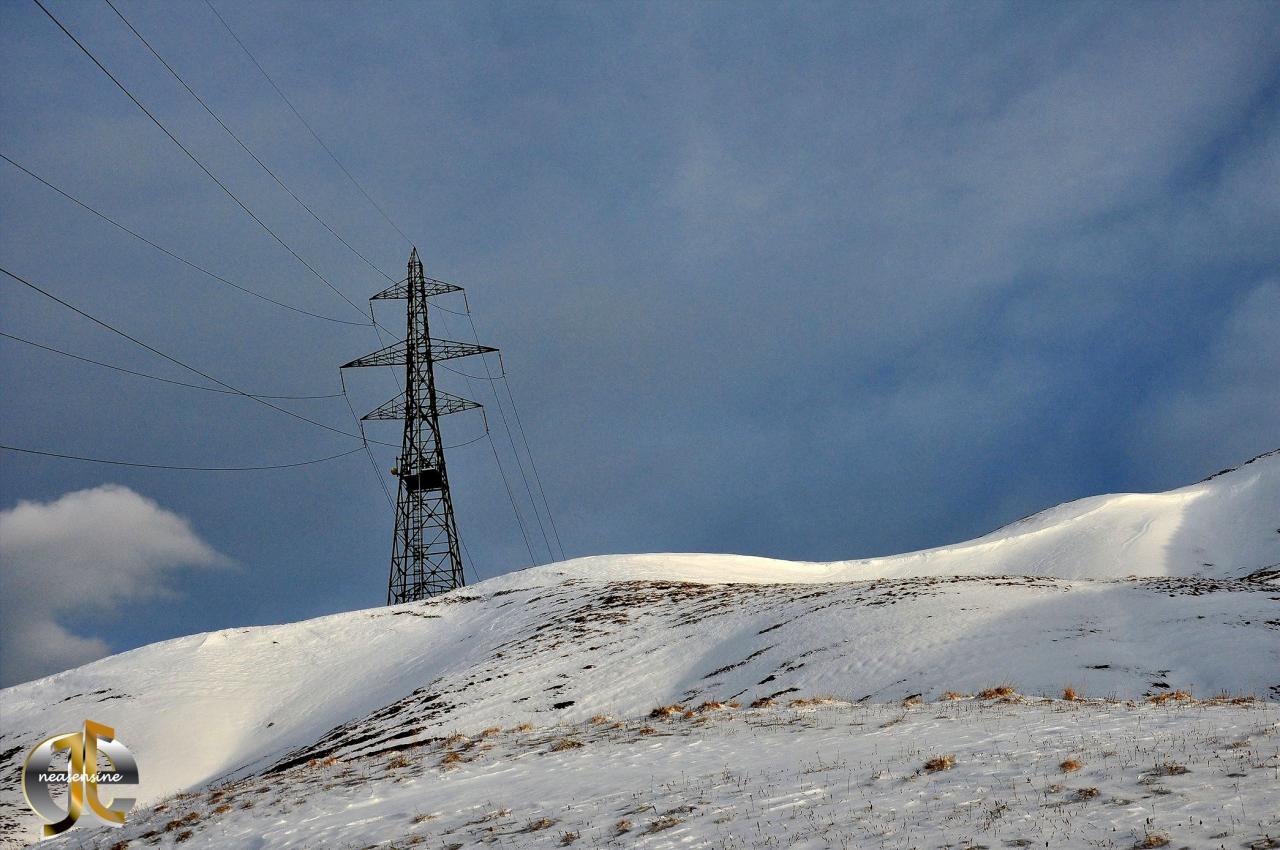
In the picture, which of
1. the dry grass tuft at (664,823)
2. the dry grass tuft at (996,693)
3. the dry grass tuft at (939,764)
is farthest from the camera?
the dry grass tuft at (996,693)

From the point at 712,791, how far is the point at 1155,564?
43251 mm

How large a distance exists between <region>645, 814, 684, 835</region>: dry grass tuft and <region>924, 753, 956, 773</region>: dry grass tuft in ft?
11.6

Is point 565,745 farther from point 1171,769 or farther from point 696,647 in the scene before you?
point 696,647

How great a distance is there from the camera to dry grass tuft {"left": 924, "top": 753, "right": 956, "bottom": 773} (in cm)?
1227

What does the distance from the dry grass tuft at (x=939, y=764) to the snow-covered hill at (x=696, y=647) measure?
15.2ft

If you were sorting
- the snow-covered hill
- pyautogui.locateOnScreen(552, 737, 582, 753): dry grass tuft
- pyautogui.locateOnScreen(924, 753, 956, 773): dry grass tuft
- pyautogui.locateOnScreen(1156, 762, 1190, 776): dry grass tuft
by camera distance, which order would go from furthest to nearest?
the snow-covered hill < pyautogui.locateOnScreen(552, 737, 582, 753): dry grass tuft < pyautogui.locateOnScreen(924, 753, 956, 773): dry grass tuft < pyautogui.locateOnScreen(1156, 762, 1190, 776): dry grass tuft

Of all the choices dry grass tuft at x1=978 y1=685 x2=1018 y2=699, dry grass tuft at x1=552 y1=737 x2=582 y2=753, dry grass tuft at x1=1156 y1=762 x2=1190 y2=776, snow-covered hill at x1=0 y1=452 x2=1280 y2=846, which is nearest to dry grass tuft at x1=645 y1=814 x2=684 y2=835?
dry grass tuft at x1=1156 y1=762 x2=1190 y2=776

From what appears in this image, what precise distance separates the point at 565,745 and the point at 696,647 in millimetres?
14016

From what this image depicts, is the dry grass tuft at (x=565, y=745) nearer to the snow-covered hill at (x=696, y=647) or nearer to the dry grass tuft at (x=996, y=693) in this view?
the snow-covered hill at (x=696, y=647)

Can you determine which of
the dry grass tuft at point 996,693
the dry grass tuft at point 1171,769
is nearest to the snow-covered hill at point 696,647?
the dry grass tuft at point 996,693

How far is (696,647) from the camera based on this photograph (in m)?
31.9

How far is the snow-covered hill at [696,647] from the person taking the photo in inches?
930

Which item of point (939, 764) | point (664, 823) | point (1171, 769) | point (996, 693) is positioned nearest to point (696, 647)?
point (996, 693)

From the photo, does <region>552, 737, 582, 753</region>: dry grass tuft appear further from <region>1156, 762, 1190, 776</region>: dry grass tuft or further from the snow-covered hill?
<region>1156, 762, 1190, 776</region>: dry grass tuft
